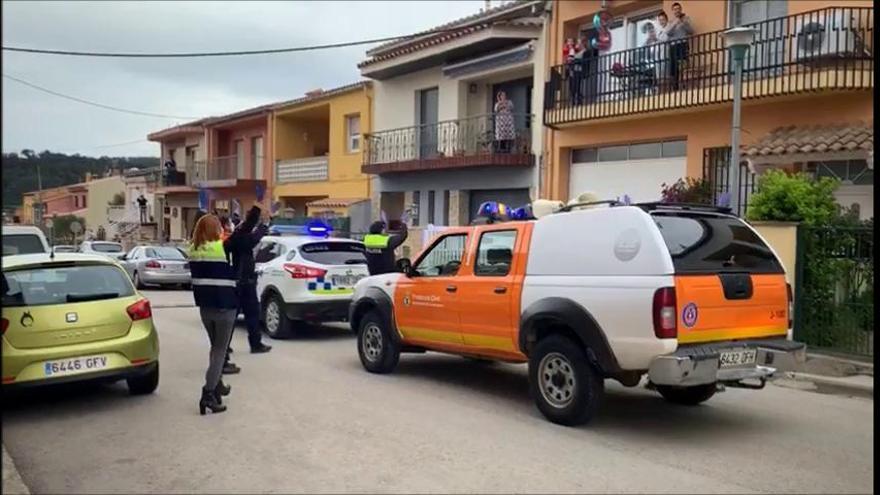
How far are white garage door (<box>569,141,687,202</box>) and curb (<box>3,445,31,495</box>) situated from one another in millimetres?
13049

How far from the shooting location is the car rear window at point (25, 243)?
1112 centimetres

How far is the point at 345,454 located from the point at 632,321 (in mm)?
2402

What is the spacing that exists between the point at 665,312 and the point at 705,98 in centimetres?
949

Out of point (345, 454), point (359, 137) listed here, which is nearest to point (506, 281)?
point (345, 454)

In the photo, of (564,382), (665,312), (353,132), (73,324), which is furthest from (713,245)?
(353,132)

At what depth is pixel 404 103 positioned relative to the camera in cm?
2336

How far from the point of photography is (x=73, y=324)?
6980 mm

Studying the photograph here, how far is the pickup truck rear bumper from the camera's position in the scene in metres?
5.81

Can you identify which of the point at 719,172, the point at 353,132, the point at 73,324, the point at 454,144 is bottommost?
the point at 73,324


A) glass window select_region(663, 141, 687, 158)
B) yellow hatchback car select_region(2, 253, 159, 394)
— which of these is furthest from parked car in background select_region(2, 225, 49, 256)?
glass window select_region(663, 141, 687, 158)

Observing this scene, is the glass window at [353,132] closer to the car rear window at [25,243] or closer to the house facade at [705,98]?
the house facade at [705,98]

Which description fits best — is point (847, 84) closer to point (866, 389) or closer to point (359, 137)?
point (866, 389)

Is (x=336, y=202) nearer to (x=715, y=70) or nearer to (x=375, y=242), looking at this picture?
(x=375, y=242)

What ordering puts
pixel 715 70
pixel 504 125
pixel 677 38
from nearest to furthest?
pixel 715 70, pixel 677 38, pixel 504 125
